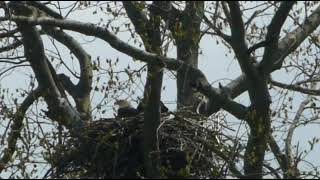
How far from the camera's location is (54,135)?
782cm

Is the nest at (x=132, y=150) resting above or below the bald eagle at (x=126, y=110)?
below

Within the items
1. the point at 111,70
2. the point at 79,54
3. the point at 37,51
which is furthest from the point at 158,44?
the point at 79,54

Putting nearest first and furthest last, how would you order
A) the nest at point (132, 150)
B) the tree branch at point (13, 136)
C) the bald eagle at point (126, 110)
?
the nest at point (132, 150) < the bald eagle at point (126, 110) < the tree branch at point (13, 136)

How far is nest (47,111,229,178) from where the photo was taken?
7.12 metres

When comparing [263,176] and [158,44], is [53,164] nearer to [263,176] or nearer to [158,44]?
[158,44]

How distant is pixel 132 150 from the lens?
7285mm

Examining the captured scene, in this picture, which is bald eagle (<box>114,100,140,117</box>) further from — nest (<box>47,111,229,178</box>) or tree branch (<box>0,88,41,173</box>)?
tree branch (<box>0,88,41,173</box>)

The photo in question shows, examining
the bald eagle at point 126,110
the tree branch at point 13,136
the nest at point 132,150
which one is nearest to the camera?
the nest at point 132,150

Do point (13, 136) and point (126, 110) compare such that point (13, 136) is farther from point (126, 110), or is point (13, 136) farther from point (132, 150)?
point (132, 150)

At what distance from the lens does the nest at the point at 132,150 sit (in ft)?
23.4

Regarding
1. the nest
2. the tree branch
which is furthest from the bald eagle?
the tree branch

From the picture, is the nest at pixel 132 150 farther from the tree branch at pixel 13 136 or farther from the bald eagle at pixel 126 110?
the tree branch at pixel 13 136

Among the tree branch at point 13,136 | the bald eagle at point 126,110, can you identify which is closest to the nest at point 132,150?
the bald eagle at point 126,110

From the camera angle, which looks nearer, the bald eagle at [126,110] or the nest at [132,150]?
the nest at [132,150]
